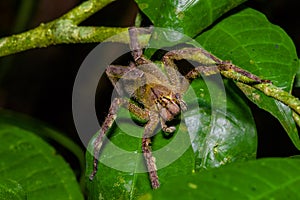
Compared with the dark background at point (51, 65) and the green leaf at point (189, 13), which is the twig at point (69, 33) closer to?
the green leaf at point (189, 13)

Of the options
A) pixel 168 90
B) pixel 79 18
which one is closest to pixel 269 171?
pixel 168 90

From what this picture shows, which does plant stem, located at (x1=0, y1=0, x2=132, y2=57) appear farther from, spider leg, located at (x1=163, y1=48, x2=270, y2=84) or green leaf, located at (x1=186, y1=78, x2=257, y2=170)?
green leaf, located at (x1=186, y1=78, x2=257, y2=170)

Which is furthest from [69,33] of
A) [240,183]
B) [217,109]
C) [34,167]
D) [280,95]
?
[240,183]

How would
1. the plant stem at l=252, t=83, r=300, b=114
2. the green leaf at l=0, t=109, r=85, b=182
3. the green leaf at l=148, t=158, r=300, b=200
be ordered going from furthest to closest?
the green leaf at l=0, t=109, r=85, b=182, the plant stem at l=252, t=83, r=300, b=114, the green leaf at l=148, t=158, r=300, b=200

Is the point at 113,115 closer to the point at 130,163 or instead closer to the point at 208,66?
the point at 130,163

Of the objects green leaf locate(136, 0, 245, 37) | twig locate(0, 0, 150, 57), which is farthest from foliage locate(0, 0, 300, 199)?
twig locate(0, 0, 150, 57)
